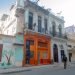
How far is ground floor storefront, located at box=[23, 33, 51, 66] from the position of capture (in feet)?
70.9

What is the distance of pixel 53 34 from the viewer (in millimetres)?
26297

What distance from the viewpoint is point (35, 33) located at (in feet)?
73.3

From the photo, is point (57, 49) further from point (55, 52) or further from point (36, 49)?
point (36, 49)

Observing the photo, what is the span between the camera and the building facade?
69.8ft

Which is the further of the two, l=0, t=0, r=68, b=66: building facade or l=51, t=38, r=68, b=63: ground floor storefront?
l=51, t=38, r=68, b=63: ground floor storefront

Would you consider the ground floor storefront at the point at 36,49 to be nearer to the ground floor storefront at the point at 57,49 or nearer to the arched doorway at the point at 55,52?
the ground floor storefront at the point at 57,49

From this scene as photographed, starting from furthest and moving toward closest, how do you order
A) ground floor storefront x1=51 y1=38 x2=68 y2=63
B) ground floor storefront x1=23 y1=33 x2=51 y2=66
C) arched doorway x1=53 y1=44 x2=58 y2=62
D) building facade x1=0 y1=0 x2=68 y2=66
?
1. arched doorway x1=53 y1=44 x2=58 y2=62
2. ground floor storefront x1=51 y1=38 x2=68 y2=63
3. ground floor storefront x1=23 y1=33 x2=51 y2=66
4. building facade x1=0 y1=0 x2=68 y2=66

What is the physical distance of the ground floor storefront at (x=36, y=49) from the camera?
851 inches

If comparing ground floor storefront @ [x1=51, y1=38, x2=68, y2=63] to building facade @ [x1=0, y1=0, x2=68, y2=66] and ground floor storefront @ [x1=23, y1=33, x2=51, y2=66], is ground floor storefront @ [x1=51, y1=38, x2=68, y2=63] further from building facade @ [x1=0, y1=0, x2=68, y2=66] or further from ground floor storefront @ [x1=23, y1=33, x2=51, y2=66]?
ground floor storefront @ [x1=23, y1=33, x2=51, y2=66]

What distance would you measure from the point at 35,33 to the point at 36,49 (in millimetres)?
2450

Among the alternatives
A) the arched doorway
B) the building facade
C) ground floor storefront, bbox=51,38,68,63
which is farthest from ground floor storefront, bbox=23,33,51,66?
the arched doorway

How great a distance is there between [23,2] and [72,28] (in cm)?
2275

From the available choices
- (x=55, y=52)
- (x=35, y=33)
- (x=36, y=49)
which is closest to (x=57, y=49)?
(x=55, y=52)

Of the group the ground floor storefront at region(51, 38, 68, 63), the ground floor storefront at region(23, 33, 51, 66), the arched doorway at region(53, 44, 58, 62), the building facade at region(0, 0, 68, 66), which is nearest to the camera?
the building facade at region(0, 0, 68, 66)
